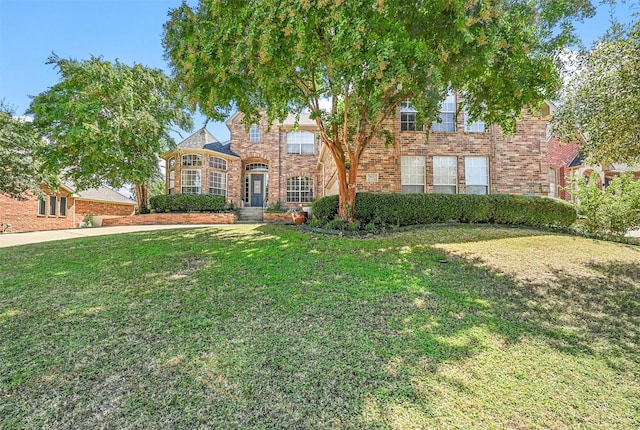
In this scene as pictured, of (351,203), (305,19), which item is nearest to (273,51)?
(305,19)

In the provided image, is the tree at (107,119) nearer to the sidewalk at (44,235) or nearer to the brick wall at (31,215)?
the sidewalk at (44,235)

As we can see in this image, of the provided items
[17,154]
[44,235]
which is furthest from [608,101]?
[17,154]

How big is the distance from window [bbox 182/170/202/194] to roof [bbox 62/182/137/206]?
687 centimetres

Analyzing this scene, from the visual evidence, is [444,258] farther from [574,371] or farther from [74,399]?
[74,399]

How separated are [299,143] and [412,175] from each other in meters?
11.2

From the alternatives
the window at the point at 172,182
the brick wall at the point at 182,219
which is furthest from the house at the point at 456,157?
the window at the point at 172,182

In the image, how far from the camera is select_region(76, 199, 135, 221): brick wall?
73.6ft

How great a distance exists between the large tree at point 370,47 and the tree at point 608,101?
28.1 inches

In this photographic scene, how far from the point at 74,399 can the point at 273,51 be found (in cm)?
633

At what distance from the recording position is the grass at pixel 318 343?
2316mm

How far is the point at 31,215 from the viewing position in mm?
18688

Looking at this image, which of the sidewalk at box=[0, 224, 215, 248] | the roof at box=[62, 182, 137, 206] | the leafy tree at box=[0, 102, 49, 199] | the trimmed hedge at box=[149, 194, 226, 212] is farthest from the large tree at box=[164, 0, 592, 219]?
the roof at box=[62, 182, 137, 206]

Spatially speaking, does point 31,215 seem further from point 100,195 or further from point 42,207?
point 100,195

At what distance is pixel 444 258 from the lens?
642 centimetres
